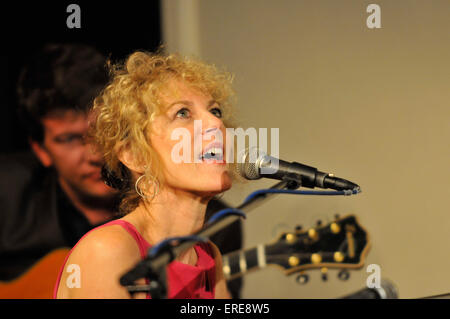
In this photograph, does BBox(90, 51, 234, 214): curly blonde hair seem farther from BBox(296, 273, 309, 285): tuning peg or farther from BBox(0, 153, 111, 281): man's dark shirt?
BBox(0, 153, 111, 281): man's dark shirt

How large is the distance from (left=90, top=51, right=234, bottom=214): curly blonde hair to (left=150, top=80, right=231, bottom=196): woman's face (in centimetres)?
3

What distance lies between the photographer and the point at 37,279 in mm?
2627

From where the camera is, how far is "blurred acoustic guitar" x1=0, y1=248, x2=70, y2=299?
2.60m

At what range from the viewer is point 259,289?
2861mm

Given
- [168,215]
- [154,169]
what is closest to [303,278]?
[168,215]

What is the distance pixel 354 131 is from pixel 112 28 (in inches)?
54.9

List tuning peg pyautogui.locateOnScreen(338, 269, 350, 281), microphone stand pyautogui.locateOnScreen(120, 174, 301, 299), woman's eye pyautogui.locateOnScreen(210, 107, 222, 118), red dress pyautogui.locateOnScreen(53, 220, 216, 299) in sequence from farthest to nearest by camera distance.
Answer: tuning peg pyautogui.locateOnScreen(338, 269, 350, 281)
woman's eye pyautogui.locateOnScreen(210, 107, 222, 118)
red dress pyautogui.locateOnScreen(53, 220, 216, 299)
microphone stand pyautogui.locateOnScreen(120, 174, 301, 299)

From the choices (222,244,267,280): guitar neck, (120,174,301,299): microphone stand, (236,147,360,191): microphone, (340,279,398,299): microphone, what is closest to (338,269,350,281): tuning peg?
(222,244,267,280): guitar neck

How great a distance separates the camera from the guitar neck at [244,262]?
2.17m

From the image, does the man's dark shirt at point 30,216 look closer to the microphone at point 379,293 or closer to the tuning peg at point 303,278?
the tuning peg at point 303,278

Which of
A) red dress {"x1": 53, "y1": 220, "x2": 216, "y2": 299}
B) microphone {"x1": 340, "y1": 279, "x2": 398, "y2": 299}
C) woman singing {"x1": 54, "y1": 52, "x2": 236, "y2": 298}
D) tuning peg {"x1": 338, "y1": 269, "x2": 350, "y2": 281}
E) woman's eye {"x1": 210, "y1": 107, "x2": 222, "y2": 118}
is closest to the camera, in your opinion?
microphone {"x1": 340, "y1": 279, "x2": 398, "y2": 299}

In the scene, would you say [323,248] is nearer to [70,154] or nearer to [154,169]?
[154,169]

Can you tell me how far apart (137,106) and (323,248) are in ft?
3.64
